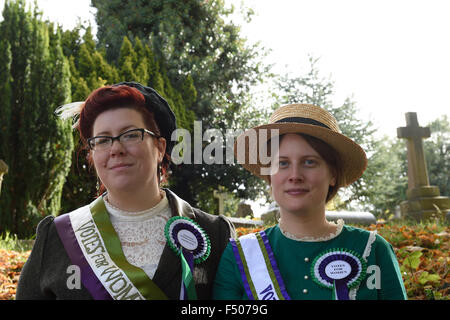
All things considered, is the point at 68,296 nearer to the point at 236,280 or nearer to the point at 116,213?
the point at 116,213

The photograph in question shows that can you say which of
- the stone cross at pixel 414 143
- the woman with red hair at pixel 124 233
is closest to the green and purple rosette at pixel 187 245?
the woman with red hair at pixel 124 233

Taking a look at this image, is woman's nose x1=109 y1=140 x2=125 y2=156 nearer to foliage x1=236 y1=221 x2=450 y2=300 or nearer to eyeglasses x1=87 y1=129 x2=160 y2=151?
eyeglasses x1=87 y1=129 x2=160 y2=151

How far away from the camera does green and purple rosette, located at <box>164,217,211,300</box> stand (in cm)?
182

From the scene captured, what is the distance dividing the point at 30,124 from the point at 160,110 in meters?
7.51

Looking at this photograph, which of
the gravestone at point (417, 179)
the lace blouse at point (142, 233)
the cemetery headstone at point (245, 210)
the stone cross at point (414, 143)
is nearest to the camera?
the lace blouse at point (142, 233)

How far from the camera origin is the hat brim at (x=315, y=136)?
193 centimetres

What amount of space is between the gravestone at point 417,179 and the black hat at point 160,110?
9683 millimetres

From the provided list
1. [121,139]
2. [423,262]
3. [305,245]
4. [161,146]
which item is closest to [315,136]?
[305,245]

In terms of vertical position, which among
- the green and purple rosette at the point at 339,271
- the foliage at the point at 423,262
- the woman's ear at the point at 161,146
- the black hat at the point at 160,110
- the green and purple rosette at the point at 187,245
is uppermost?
the black hat at the point at 160,110

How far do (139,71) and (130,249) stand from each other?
1039 cm

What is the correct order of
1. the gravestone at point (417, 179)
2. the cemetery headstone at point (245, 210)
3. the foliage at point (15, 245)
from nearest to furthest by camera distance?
1. the foliage at point (15, 245)
2. the gravestone at point (417, 179)
3. the cemetery headstone at point (245, 210)

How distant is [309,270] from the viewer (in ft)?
6.03

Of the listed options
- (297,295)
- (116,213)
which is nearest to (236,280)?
(297,295)

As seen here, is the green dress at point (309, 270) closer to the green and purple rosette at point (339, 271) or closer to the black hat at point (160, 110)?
the green and purple rosette at point (339, 271)
